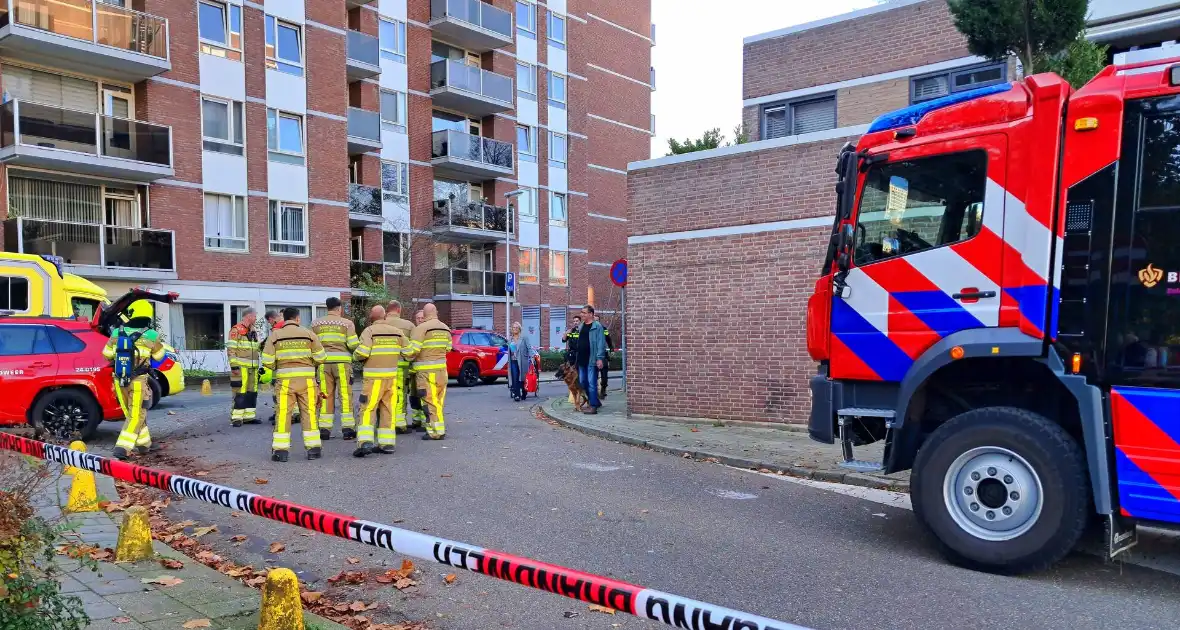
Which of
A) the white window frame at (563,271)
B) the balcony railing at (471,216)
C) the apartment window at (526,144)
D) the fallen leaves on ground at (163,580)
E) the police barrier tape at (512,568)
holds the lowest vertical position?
the fallen leaves on ground at (163,580)

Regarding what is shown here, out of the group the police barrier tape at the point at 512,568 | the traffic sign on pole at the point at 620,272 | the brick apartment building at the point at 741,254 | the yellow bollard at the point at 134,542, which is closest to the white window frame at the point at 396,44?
the traffic sign on pole at the point at 620,272

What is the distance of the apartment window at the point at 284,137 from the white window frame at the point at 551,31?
16.0 meters

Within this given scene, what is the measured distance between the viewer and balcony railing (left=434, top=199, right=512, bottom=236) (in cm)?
3438

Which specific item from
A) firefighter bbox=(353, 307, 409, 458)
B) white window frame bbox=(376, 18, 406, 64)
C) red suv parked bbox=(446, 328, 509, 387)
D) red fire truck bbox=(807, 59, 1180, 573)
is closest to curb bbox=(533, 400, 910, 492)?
red fire truck bbox=(807, 59, 1180, 573)

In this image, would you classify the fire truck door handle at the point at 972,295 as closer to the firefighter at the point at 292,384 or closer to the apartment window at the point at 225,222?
the firefighter at the point at 292,384

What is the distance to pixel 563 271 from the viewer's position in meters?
40.8

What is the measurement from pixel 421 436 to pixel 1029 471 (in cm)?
822

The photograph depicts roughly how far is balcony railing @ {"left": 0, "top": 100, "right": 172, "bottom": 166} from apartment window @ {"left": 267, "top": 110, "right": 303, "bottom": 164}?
364cm

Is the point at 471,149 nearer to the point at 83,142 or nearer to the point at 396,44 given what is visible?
the point at 396,44

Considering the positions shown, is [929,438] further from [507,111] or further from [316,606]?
[507,111]

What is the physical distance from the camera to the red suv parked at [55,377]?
35.0 ft

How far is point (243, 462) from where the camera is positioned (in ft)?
31.4

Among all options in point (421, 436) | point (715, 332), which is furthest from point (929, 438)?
point (421, 436)

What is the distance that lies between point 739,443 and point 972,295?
518 cm
